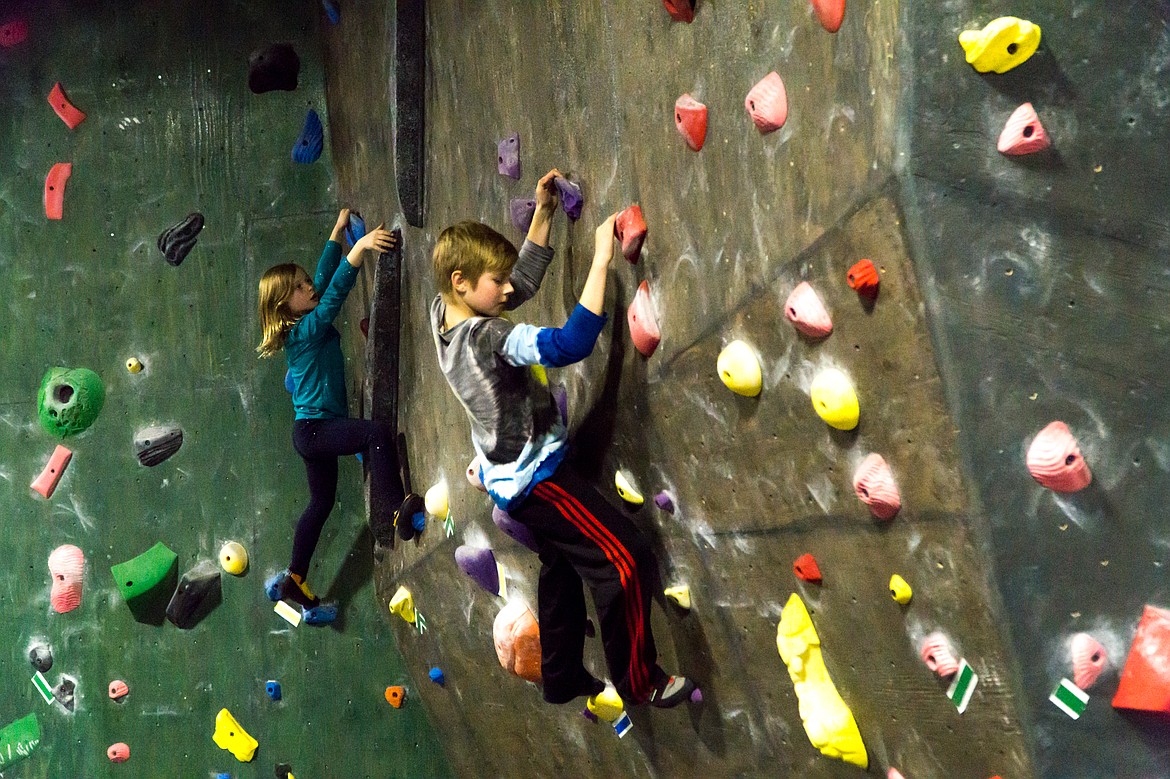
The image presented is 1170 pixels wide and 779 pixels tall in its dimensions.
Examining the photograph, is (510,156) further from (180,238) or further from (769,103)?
(180,238)

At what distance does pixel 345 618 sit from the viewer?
4.35 meters

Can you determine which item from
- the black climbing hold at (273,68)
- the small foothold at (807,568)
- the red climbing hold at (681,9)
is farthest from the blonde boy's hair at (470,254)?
the black climbing hold at (273,68)

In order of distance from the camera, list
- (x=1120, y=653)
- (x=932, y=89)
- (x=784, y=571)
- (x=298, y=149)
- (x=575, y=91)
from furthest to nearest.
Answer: (x=298, y=149)
(x=575, y=91)
(x=784, y=571)
(x=1120, y=653)
(x=932, y=89)

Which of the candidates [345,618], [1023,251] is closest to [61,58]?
[345,618]

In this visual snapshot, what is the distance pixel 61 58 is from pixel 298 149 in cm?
90

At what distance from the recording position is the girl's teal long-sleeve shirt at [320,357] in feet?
12.1

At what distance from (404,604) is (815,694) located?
185 cm

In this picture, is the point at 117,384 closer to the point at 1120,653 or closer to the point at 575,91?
the point at 575,91

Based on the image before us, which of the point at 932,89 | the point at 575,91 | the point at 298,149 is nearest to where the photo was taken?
the point at 932,89

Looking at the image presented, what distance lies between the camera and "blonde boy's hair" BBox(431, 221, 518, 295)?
2723 mm

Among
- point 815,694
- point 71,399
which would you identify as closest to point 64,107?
point 71,399

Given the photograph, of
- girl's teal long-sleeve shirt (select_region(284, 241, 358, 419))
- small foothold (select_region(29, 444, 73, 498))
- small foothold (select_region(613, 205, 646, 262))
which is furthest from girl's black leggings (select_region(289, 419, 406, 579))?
small foothold (select_region(613, 205, 646, 262))

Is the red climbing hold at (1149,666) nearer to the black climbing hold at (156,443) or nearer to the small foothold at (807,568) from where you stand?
the small foothold at (807,568)

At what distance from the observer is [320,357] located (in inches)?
150
